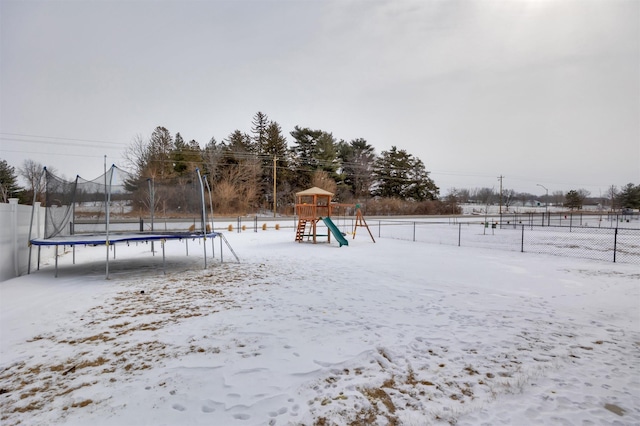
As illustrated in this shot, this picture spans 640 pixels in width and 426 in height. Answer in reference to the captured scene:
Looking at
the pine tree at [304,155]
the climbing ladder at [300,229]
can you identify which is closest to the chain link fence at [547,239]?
the climbing ladder at [300,229]

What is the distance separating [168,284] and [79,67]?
2336cm

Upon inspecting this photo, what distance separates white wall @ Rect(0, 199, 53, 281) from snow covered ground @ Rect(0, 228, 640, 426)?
1.78 ft

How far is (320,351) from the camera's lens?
3.65 metres

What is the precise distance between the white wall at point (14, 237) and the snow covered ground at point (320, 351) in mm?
541

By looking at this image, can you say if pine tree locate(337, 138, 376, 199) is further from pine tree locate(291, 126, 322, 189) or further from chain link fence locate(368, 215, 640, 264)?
chain link fence locate(368, 215, 640, 264)

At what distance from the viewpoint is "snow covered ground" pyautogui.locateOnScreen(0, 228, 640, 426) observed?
102 inches

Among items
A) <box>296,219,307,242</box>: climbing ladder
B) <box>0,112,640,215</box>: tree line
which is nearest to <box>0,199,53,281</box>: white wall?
<box>296,219,307,242</box>: climbing ladder

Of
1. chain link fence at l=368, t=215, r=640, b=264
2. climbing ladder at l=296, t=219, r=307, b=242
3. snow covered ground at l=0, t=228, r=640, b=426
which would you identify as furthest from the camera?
climbing ladder at l=296, t=219, r=307, b=242

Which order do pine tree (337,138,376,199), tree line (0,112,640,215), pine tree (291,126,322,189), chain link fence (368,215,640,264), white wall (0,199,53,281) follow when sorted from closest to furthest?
1. white wall (0,199,53,281)
2. chain link fence (368,215,640,264)
3. tree line (0,112,640,215)
4. pine tree (291,126,322,189)
5. pine tree (337,138,376,199)

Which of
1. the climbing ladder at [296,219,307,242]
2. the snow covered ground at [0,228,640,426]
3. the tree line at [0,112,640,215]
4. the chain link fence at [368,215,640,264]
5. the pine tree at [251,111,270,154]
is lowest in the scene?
the chain link fence at [368,215,640,264]

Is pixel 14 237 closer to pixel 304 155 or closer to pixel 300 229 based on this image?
pixel 300 229

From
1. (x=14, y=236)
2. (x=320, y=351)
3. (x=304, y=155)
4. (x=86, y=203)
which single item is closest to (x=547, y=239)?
(x=320, y=351)

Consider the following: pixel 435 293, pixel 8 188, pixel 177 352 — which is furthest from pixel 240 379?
pixel 8 188

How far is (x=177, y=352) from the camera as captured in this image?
3598mm
